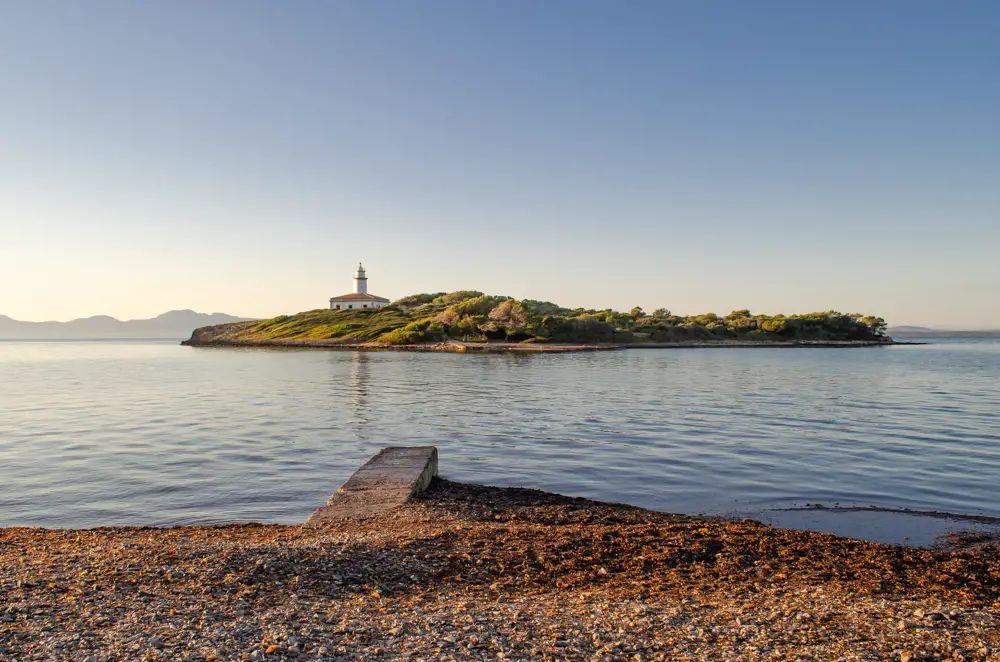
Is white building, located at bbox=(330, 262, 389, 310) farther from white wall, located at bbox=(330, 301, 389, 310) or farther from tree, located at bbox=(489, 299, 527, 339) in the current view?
tree, located at bbox=(489, 299, 527, 339)

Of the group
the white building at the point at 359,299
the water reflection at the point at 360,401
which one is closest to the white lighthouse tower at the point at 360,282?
the white building at the point at 359,299

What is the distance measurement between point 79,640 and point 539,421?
54.1ft

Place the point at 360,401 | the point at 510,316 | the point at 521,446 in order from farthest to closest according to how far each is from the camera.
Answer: the point at 510,316, the point at 360,401, the point at 521,446

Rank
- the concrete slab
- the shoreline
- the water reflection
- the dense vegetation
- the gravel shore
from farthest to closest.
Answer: the dense vegetation < the shoreline < the water reflection < the concrete slab < the gravel shore

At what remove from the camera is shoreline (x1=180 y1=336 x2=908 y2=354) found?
8538cm

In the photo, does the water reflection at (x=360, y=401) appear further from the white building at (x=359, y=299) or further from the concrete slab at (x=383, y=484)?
the white building at (x=359, y=299)

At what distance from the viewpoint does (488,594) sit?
18.7 ft

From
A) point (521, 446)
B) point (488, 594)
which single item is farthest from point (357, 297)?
point (488, 594)

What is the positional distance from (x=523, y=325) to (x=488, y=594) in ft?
296

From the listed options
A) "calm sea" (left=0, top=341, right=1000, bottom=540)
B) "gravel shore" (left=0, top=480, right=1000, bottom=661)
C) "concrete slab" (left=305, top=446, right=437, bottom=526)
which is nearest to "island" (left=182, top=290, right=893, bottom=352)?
"calm sea" (left=0, top=341, right=1000, bottom=540)

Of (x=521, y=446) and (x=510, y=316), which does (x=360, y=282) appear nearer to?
(x=510, y=316)

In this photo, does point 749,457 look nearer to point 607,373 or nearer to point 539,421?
point 539,421

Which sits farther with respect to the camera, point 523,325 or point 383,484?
point 523,325

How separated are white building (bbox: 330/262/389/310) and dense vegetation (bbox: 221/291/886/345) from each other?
5441mm
